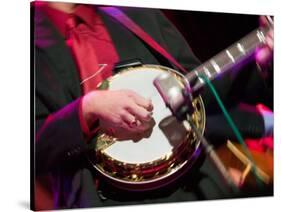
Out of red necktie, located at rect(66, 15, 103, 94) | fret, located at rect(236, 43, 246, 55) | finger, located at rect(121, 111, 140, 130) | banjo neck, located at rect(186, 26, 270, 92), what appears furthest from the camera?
fret, located at rect(236, 43, 246, 55)

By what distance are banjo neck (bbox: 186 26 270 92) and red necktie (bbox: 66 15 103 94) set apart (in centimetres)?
70

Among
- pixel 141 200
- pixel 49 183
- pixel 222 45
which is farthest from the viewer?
pixel 222 45

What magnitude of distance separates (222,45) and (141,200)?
4.25 feet

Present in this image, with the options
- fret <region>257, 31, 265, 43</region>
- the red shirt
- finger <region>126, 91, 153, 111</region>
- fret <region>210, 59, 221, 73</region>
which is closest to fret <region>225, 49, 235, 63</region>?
fret <region>210, 59, 221, 73</region>

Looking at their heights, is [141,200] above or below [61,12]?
below

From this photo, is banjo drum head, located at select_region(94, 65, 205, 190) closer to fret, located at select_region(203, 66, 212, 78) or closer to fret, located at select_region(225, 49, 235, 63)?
fret, located at select_region(203, 66, 212, 78)

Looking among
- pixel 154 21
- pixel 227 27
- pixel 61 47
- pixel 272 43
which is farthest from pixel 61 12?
pixel 272 43

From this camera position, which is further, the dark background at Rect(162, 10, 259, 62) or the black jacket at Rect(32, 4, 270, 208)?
the dark background at Rect(162, 10, 259, 62)

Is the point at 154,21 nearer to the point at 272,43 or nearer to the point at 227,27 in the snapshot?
the point at 227,27

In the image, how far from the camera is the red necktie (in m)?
3.87

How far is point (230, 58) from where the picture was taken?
14.1 ft

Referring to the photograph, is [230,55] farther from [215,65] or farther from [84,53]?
[84,53]

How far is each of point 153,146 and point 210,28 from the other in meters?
1.01

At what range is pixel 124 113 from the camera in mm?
3971
